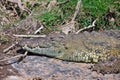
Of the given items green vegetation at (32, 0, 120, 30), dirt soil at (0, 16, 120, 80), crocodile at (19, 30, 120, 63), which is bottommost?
dirt soil at (0, 16, 120, 80)

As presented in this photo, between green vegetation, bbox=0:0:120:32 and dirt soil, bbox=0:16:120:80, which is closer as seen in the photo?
dirt soil, bbox=0:16:120:80

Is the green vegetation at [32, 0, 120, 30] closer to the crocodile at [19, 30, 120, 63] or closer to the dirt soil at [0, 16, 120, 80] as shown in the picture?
the crocodile at [19, 30, 120, 63]

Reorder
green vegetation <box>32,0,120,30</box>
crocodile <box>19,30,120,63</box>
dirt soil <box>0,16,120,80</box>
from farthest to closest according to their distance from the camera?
green vegetation <box>32,0,120,30</box> → crocodile <box>19,30,120,63</box> → dirt soil <box>0,16,120,80</box>

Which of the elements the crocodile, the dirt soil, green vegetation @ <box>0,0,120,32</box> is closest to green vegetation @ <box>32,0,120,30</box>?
green vegetation @ <box>0,0,120,32</box>

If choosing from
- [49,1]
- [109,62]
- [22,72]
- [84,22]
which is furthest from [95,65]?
[49,1]

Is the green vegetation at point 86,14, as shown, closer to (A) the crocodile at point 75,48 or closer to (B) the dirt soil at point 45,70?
(A) the crocodile at point 75,48

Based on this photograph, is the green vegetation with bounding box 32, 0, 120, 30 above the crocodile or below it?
above

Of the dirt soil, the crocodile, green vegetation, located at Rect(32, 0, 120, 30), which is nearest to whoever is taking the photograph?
the dirt soil

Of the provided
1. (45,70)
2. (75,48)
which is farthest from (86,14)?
(45,70)
